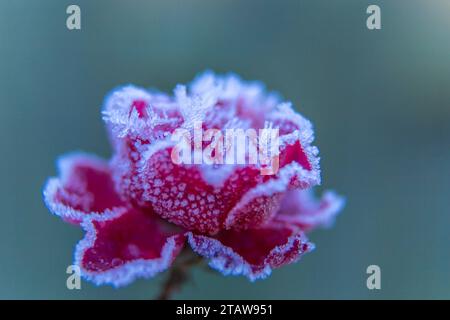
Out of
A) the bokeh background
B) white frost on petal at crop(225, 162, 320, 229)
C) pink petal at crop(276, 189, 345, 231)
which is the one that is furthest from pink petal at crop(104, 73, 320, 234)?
the bokeh background

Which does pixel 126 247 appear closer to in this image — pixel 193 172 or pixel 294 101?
pixel 193 172

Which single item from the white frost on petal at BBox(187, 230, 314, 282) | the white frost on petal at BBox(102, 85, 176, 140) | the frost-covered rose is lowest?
the white frost on petal at BBox(187, 230, 314, 282)

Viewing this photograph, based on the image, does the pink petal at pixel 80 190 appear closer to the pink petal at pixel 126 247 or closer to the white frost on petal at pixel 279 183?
the pink petal at pixel 126 247

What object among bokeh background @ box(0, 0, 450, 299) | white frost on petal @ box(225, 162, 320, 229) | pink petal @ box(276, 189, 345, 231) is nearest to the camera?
white frost on petal @ box(225, 162, 320, 229)

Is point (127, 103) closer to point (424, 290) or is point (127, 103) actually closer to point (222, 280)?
point (222, 280)

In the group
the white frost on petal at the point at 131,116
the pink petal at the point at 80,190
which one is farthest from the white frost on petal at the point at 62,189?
the white frost on petal at the point at 131,116

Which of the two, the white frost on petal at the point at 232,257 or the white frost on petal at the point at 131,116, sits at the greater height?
the white frost on petal at the point at 131,116

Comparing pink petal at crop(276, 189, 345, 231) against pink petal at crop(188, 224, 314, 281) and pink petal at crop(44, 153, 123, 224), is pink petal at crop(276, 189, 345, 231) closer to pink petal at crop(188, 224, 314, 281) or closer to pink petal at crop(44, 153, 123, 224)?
pink petal at crop(188, 224, 314, 281)
